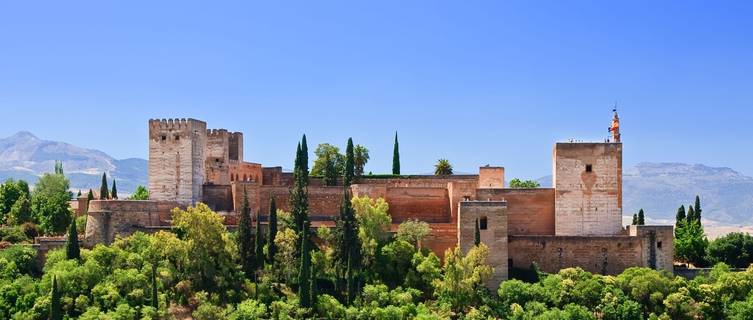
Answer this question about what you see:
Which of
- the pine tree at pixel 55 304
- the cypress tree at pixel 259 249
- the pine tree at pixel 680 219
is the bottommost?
the pine tree at pixel 55 304

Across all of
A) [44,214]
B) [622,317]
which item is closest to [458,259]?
[622,317]

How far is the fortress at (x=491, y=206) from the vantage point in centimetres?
3947

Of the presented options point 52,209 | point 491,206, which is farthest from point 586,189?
point 52,209

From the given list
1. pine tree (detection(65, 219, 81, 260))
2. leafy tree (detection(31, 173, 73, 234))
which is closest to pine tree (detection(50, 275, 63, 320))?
pine tree (detection(65, 219, 81, 260))

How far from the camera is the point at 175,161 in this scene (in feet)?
148

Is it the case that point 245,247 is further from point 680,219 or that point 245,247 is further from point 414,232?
point 680,219

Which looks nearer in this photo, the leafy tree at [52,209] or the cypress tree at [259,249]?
the cypress tree at [259,249]

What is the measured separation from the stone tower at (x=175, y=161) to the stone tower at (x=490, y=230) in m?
13.2

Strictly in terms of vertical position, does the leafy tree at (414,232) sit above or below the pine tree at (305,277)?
above

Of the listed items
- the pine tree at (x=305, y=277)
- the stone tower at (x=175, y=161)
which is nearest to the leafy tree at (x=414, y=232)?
the pine tree at (x=305, y=277)

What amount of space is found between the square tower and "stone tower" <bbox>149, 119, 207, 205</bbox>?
16182 mm

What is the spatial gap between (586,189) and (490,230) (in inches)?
206

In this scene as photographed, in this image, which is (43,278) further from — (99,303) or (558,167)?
(558,167)

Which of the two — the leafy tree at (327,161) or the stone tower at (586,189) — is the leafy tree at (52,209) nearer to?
the leafy tree at (327,161)
